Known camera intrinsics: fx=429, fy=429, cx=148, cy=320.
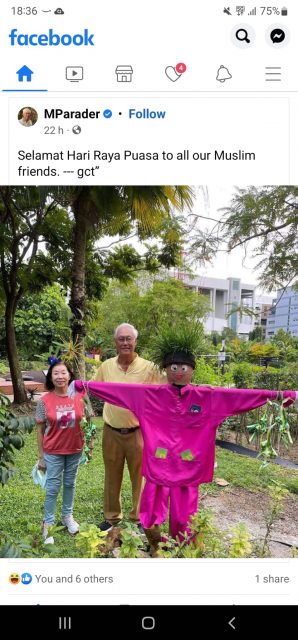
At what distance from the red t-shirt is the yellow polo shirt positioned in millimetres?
184

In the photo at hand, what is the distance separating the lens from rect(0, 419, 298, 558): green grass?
2730 millimetres

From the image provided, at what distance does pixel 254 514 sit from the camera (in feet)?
10.6

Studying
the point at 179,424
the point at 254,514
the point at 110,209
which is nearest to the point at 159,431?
the point at 179,424

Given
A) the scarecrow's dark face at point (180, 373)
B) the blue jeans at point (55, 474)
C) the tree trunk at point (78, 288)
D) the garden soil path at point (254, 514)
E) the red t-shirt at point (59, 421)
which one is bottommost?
the garden soil path at point (254, 514)

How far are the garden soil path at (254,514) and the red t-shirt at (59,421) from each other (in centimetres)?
129
